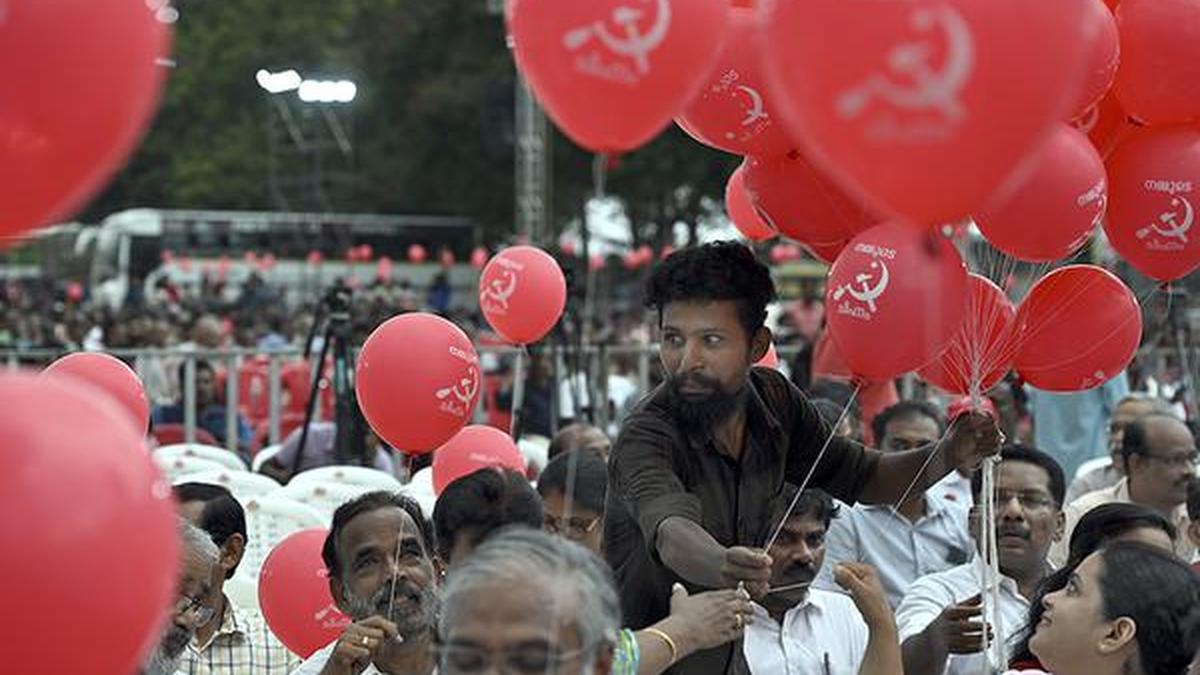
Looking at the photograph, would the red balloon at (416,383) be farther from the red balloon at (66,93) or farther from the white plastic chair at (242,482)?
the red balloon at (66,93)

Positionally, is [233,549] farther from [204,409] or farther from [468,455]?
[204,409]

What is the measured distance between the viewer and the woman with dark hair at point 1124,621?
4.03 meters

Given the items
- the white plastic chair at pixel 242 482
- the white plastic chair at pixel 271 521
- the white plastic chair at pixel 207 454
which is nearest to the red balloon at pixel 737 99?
the white plastic chair at pixel 271 521

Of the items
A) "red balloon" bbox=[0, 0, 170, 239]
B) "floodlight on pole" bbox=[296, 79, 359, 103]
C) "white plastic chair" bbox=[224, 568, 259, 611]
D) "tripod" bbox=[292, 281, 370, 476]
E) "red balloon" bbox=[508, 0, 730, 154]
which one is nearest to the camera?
"red balloon" bbox=[0, 0, 170, 239]

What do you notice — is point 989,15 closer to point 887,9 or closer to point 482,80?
point 887,9

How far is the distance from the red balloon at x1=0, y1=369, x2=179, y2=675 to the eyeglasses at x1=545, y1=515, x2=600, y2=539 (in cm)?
297

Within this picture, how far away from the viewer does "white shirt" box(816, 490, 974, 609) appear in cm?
629

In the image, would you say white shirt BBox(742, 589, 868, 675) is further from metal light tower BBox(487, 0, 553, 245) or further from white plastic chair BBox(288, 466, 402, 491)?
metal light tower BBox(487, 0, 553, 245)

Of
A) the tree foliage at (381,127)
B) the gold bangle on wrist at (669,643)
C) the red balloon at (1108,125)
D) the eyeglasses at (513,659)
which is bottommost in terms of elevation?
the tree foliage at (381,127)

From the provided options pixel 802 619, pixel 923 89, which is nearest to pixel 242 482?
pixel 802 619

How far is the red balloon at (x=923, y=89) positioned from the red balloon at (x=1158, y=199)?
77.6 inches

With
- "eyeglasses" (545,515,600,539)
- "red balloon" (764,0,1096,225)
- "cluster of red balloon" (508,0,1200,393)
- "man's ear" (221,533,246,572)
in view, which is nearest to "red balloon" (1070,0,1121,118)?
"cluster of red balloon" (508,0,1200,393)

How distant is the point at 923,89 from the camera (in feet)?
9.32

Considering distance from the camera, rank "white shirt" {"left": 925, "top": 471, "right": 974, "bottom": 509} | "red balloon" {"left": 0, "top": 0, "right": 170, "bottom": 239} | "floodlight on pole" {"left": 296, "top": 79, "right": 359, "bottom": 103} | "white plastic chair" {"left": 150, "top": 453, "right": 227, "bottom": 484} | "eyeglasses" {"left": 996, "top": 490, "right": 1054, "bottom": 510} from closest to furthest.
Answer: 1. "red balloon" {"left": 0, "top": 0, "right": 170, "bottom": 239}
2. "eyeglasses" {"left": 996, "top": 490, "right": 1054, "bottom": 510}
3. "white shirt" {"left": 925, "top": 471, "right": 974, "bottom": 509}
4. "white plastic chair" {"left": 150, "top": 453, "right": 227, "bottom": 484}
5. "floodlight on pole" {"left": 296, "top": 79, "right": 359, "bottom": 103}
